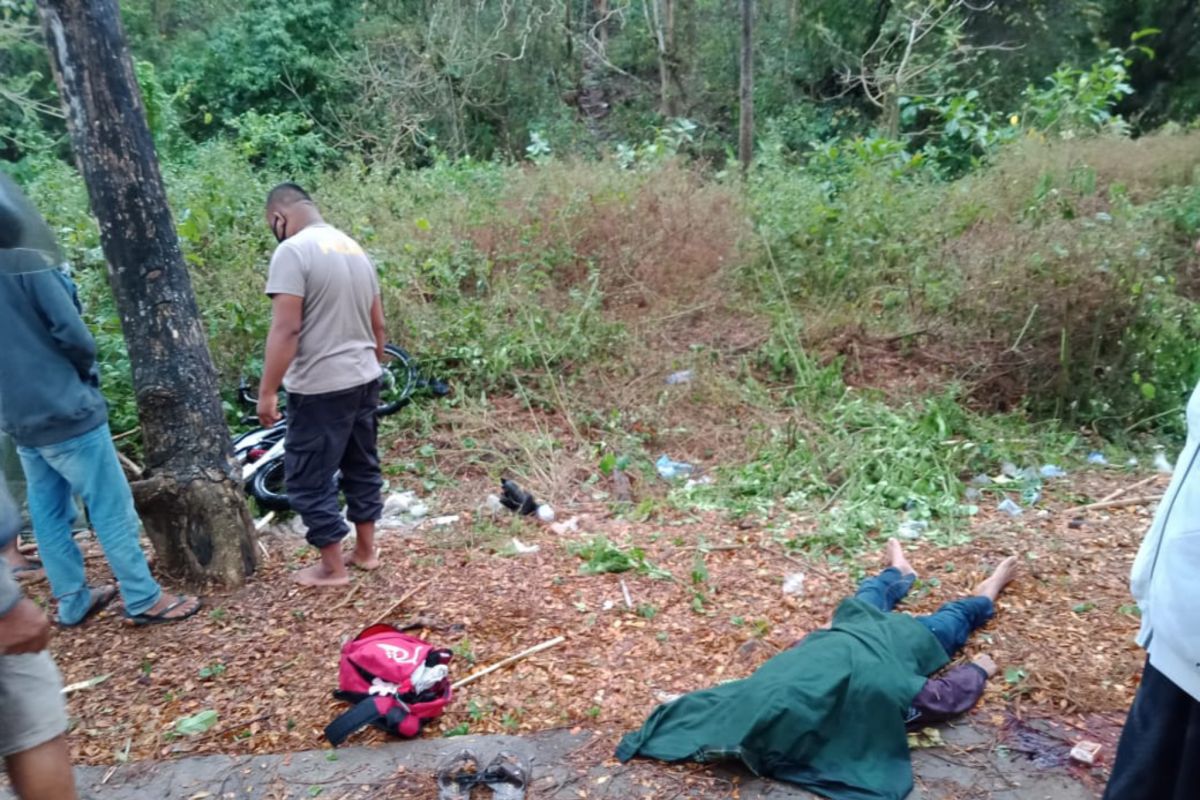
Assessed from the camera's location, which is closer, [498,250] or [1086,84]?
[498,250]

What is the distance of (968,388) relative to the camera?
20.2ft

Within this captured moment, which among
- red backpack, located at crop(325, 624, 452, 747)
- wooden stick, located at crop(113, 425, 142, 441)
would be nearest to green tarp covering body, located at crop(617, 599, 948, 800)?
red backpack, located at crop(325, 624, 452, 747)

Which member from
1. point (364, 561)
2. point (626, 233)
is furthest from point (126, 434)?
point (626, 233)

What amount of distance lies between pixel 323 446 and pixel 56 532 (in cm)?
121

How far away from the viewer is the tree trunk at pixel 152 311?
132 inches

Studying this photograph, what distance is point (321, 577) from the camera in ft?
13.2

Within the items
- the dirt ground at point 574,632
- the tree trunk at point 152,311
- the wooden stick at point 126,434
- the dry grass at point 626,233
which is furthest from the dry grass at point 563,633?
the dry grass at point 626,233

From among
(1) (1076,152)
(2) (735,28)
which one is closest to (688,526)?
(1) (1076,152)

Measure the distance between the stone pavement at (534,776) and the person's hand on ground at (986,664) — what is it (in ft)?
1.06

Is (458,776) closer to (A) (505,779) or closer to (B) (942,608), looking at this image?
(A) (505,779)

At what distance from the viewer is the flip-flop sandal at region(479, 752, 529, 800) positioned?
108 inches

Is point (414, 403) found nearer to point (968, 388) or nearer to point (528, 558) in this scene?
point (528, 558)

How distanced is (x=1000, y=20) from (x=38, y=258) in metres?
17.7

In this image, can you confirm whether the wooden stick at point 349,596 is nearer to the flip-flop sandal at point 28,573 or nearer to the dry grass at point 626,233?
the flip-flop sandal at point 28,573
